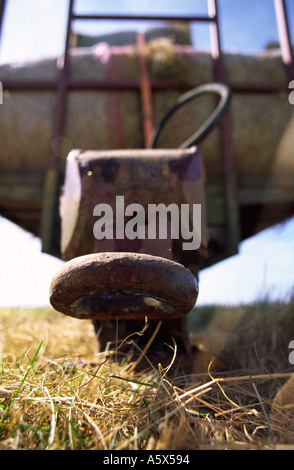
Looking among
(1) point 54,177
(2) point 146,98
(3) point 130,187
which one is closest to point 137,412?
(3) point 130,187

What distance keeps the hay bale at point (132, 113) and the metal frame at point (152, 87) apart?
0.14ft

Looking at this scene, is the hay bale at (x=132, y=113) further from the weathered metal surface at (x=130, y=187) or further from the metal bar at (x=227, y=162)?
the weathered metal surface at (x=130, y=187)

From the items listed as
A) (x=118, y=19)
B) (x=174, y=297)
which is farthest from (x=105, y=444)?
(x=118, y=19)

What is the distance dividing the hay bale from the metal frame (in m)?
0.04

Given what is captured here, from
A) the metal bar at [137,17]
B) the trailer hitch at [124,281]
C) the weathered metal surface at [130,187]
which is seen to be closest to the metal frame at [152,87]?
the metal bar at [137,17]

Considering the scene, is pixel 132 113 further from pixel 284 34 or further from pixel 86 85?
pixel 284 34

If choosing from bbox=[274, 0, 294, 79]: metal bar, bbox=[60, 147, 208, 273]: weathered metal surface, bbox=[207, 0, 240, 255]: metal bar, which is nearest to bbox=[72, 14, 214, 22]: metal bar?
bbox=[207, 0, 240, 255]: metal bar

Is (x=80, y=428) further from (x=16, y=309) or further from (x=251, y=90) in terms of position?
(x=16, y=309)

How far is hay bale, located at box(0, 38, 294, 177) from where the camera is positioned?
6.49 ft

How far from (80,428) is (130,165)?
648 millimetres

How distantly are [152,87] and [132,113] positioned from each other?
190mm

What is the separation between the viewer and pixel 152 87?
1.97 meters

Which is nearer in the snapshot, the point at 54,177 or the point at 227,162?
the point at 54,177
